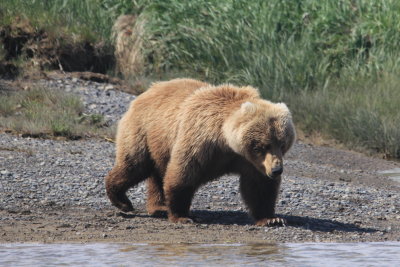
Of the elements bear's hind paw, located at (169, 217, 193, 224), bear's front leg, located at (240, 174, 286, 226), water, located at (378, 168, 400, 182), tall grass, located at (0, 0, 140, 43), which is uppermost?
tall grass, located at (0, 0, 140, 43)

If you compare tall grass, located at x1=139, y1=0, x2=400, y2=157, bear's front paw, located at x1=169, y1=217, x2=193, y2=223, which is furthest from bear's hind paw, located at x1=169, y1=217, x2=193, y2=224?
tall grass, located at x1=139, y1=0, x2=400, y2=157

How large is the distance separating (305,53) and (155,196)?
734 cm

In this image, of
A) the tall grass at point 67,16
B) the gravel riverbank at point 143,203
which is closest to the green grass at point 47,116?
the gravel riverbank at point 143,203

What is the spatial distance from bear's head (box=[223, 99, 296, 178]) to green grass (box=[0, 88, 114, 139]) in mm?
4721

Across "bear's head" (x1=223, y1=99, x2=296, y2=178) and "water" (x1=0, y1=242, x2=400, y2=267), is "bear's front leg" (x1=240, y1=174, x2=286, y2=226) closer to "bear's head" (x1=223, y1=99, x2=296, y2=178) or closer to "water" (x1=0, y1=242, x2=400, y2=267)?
"bear's head" (x1=223, y1=99, x2=296, y2=178)

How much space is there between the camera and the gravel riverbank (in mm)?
7133

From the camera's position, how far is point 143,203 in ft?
27.8

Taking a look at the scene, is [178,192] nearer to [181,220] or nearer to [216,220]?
[181,220]

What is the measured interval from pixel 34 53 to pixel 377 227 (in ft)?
27.8

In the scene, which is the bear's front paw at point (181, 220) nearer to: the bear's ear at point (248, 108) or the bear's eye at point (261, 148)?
the bear's eye at point (261, 148)

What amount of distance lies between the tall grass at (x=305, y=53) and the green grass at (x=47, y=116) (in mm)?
2777

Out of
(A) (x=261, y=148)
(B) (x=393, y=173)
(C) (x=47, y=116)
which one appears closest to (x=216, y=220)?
(A) (x=261, y=148)

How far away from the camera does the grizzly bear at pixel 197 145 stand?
700 cm

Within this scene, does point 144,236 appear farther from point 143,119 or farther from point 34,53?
point 34,53
